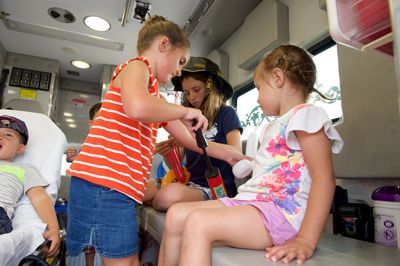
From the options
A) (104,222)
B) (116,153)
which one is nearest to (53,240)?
(104,222)

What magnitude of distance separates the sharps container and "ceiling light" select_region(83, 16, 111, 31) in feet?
7.64

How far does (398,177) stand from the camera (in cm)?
94

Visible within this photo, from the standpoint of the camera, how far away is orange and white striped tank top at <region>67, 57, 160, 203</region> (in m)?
0.85

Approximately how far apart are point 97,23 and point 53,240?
1990mm

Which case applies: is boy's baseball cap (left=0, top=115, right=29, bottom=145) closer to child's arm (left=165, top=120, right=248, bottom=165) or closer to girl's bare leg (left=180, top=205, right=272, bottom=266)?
child's arm (left=165, top=120, right=248, bottom=165)

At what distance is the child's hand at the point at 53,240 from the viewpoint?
992 millimetres

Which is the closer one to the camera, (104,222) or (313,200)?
(313,200)

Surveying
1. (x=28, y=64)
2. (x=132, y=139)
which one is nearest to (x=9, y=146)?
(x=132, y=139)

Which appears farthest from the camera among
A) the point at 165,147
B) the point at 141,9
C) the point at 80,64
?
the point at 80,64

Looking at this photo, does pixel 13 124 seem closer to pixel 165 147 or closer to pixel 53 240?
pixel 53 240

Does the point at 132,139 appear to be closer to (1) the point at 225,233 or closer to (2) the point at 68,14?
(1) the point at 225,233

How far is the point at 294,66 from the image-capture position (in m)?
0.91

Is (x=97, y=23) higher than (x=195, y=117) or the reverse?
higher

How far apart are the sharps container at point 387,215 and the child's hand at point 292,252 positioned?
0.44m
